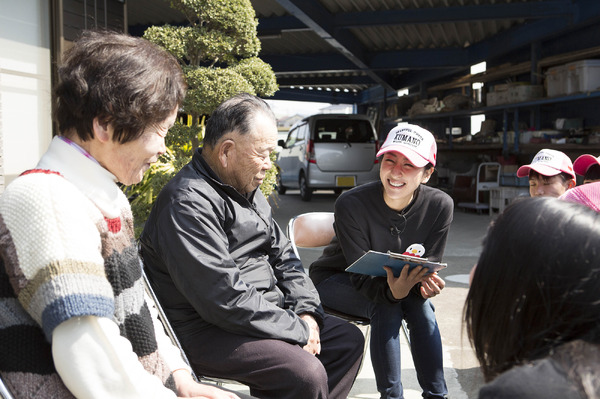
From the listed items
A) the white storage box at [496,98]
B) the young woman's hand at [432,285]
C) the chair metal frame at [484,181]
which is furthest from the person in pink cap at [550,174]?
the white storage box at [496,98]

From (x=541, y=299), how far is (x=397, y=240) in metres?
1.87

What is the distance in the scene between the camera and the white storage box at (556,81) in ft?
31.3

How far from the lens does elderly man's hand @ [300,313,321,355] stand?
7.53 ft

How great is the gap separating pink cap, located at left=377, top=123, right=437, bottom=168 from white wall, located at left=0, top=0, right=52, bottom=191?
354 centimetres

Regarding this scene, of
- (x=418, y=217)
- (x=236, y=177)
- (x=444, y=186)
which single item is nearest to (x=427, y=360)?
(x=418, y=217)

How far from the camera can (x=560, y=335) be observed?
3.29 ft

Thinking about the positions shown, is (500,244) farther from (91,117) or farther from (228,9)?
(228,9)

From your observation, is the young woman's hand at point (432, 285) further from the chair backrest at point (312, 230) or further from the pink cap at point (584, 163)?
the pink cap at point (584, 163)

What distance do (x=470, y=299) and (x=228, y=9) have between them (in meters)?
4.85

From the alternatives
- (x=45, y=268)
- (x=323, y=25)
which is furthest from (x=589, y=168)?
(x=323, y=25)

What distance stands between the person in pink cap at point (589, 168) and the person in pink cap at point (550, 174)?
13cm

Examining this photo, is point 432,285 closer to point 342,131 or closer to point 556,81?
point 556,81

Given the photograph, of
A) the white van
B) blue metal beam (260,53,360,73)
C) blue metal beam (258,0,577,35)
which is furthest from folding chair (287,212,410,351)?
blue metal beam (260,53,360,73)

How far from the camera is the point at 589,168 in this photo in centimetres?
315
